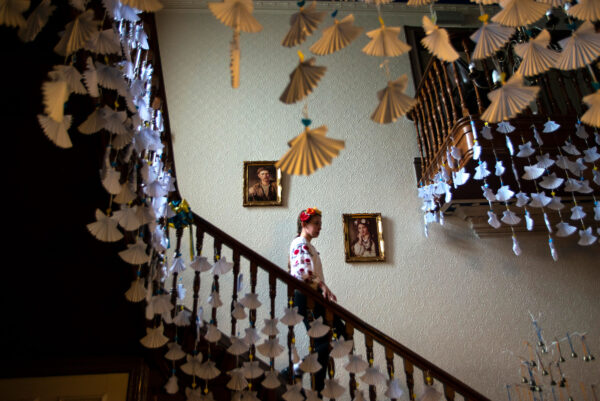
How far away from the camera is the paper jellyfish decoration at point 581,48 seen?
4.69ft

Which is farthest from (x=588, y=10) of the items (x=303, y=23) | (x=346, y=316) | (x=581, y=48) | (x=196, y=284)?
(x=196, y=284)

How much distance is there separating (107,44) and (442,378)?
2110mm

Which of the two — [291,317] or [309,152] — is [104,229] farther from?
[291,317]

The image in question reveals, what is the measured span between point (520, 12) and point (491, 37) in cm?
10

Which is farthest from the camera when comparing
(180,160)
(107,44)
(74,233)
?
(180,160)

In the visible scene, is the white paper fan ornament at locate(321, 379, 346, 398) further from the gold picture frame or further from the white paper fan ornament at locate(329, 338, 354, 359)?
the gold picture frame

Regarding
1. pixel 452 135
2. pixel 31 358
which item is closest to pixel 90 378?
pixel 31 358

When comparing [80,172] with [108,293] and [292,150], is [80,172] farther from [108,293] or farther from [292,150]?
[292,150]

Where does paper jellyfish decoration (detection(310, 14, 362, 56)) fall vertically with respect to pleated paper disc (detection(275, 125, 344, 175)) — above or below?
above

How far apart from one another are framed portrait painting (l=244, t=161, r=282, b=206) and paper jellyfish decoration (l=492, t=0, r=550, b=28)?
9.94 feet

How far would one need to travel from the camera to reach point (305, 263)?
9.19 ft

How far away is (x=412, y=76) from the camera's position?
500 centimetres

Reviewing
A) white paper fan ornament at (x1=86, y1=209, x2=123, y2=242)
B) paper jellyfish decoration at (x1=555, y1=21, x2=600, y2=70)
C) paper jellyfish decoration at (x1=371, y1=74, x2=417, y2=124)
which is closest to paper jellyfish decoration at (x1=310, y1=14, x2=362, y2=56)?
paper jellyfish decoration at (x1=371, y1=74, x2=417, y2=124)

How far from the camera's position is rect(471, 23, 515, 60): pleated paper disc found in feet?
4.58
